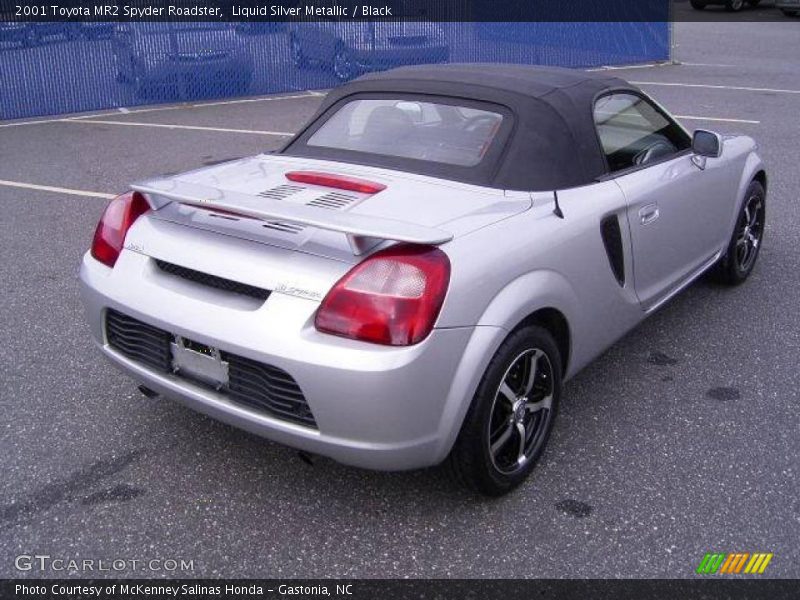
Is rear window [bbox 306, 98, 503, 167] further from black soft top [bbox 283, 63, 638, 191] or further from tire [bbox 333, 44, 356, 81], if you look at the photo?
tire [bbox 333, 44, 356, 81]

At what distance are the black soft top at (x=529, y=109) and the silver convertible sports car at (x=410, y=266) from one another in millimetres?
11

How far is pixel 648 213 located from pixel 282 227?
5.70 feet

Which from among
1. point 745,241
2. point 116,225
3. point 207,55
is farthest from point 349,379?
point 207,55

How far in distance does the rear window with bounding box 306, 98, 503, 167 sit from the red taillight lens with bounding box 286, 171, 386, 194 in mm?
347

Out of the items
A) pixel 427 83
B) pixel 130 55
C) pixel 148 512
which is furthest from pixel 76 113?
pixel 148 512

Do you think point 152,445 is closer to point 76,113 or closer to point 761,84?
point 76,113

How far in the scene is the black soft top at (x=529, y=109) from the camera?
128 inches

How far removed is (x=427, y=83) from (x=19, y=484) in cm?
234

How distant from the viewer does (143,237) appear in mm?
3010

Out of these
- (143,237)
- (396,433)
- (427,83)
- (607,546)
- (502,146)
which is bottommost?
(607,546)

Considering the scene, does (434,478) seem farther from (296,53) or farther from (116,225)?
(296,53)

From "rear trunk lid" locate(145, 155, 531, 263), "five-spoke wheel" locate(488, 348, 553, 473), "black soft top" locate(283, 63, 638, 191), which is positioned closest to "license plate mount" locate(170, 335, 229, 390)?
"rear trunk lid" locate(145, 155, 531, 263)

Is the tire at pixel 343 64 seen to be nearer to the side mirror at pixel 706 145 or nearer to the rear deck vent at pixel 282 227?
the side mirror at pixel 706 145

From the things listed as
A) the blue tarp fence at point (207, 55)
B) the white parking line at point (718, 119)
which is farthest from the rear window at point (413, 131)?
the blue tarp fence at point (207, 55)
